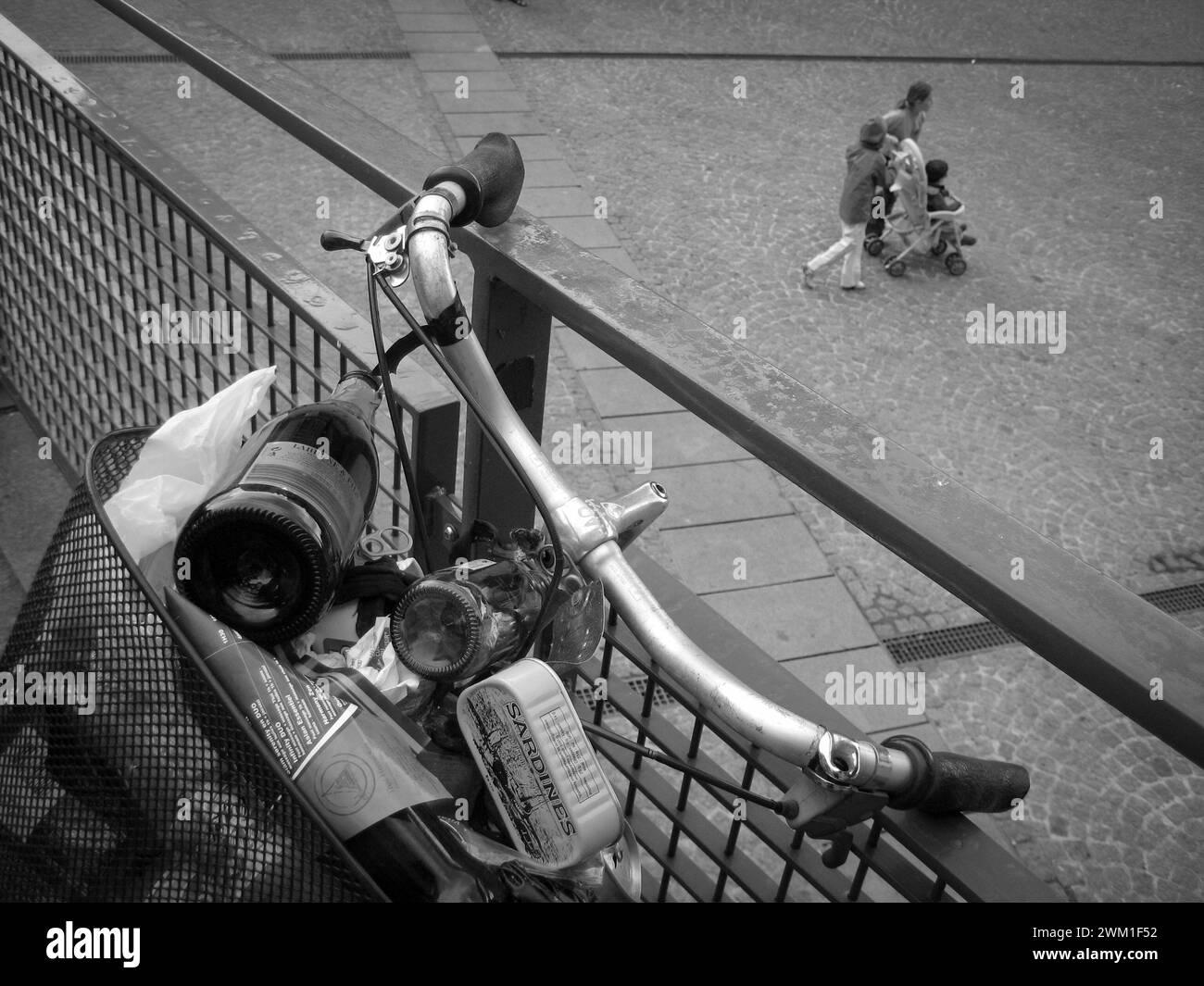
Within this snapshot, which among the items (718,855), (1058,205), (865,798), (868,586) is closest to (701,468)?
(868,586)

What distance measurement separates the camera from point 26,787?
1.01 meters

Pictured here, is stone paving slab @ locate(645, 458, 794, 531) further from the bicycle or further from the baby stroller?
the bicycle

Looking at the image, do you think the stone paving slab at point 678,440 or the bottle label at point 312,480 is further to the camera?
the stone paving slab at point 678,440

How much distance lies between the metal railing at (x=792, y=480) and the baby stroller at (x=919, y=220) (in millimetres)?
5040

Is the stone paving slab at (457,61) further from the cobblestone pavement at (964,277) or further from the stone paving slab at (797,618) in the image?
the stone paving slab at (797,618)

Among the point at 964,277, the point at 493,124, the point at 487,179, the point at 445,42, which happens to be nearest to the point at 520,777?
the point at 487,179

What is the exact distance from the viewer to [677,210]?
6.62 metres

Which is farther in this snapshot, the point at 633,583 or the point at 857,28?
the point at 857,28

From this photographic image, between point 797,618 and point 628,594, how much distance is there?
3.08m

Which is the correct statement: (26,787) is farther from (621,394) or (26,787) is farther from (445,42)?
(445,42)

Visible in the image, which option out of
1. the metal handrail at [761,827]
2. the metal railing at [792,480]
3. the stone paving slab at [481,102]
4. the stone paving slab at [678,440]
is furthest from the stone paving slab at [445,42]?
the metal railing at [792,480]

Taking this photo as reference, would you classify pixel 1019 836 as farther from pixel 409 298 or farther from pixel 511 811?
pixel 409 298

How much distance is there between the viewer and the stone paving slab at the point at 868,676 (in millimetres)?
3623
